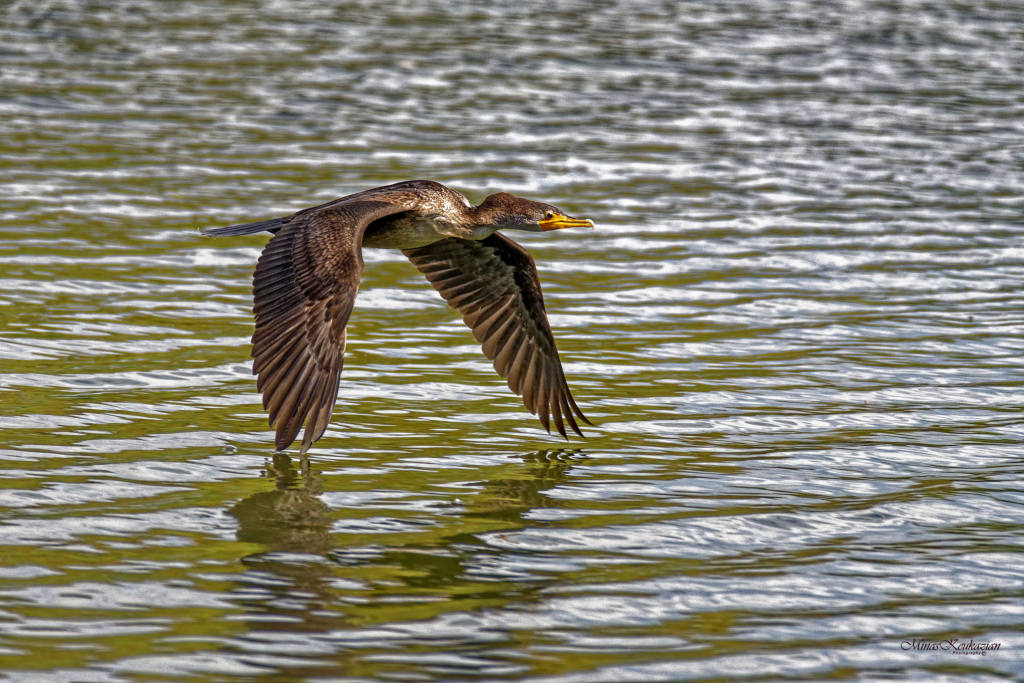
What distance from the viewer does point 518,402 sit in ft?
31.7

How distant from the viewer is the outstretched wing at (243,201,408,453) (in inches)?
285

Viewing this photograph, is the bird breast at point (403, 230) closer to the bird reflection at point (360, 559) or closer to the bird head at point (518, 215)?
the bird head at point (518, 215)

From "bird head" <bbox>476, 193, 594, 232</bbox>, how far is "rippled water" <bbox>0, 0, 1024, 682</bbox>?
3.82ft

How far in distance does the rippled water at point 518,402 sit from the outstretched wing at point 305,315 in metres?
0.55

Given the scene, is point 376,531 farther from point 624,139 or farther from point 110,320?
point 624,139

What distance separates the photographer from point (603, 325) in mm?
11156

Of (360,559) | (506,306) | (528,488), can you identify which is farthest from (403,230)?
(360,559)

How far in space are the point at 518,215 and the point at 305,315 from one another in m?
2.09

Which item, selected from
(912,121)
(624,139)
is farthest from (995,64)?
(624,139)

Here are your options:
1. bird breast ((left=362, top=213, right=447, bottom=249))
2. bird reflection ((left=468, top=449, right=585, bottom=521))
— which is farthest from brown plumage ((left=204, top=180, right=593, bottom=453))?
bird reflection ((left=468, top=449, right=585, bottom=521))

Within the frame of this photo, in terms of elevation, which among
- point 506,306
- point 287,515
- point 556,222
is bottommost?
point 287,515

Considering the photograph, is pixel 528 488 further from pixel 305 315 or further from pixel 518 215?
pixel 518 215

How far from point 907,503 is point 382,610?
299cm

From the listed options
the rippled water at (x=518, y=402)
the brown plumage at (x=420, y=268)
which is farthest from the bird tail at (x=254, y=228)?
the rippled water at (x=518, y=402)
